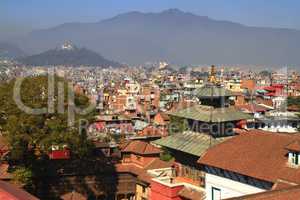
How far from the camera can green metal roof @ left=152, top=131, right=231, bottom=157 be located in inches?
886

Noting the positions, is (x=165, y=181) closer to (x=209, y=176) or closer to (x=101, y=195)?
(x=209, y=176)

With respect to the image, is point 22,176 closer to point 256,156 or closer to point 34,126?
point 34,126

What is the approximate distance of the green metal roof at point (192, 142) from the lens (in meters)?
22.5

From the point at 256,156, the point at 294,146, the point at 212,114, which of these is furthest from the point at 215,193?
the point at 294,146

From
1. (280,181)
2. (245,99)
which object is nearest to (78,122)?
(280,181)

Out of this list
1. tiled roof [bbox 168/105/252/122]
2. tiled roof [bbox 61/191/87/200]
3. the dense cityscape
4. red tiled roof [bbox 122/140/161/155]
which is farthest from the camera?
red tiled roof [bbox 122/140/161/155]

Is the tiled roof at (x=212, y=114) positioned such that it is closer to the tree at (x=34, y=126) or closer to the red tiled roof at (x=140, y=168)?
the tree at (x=34, y=126)

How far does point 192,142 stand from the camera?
2327 cm

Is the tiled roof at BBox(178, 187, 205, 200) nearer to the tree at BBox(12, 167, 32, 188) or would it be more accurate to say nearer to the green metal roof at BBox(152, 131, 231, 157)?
the green metal roof at BBox(152, 131, 231, 157)

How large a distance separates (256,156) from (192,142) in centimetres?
396

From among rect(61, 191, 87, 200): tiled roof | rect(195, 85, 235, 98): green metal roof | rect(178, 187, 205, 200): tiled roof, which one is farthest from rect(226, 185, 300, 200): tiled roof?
rect(61, 191, 87, 200): tiled roof

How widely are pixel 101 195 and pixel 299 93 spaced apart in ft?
238

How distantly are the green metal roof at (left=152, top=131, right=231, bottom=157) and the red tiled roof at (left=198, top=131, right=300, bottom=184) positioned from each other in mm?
531

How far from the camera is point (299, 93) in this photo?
9656 centimetres
